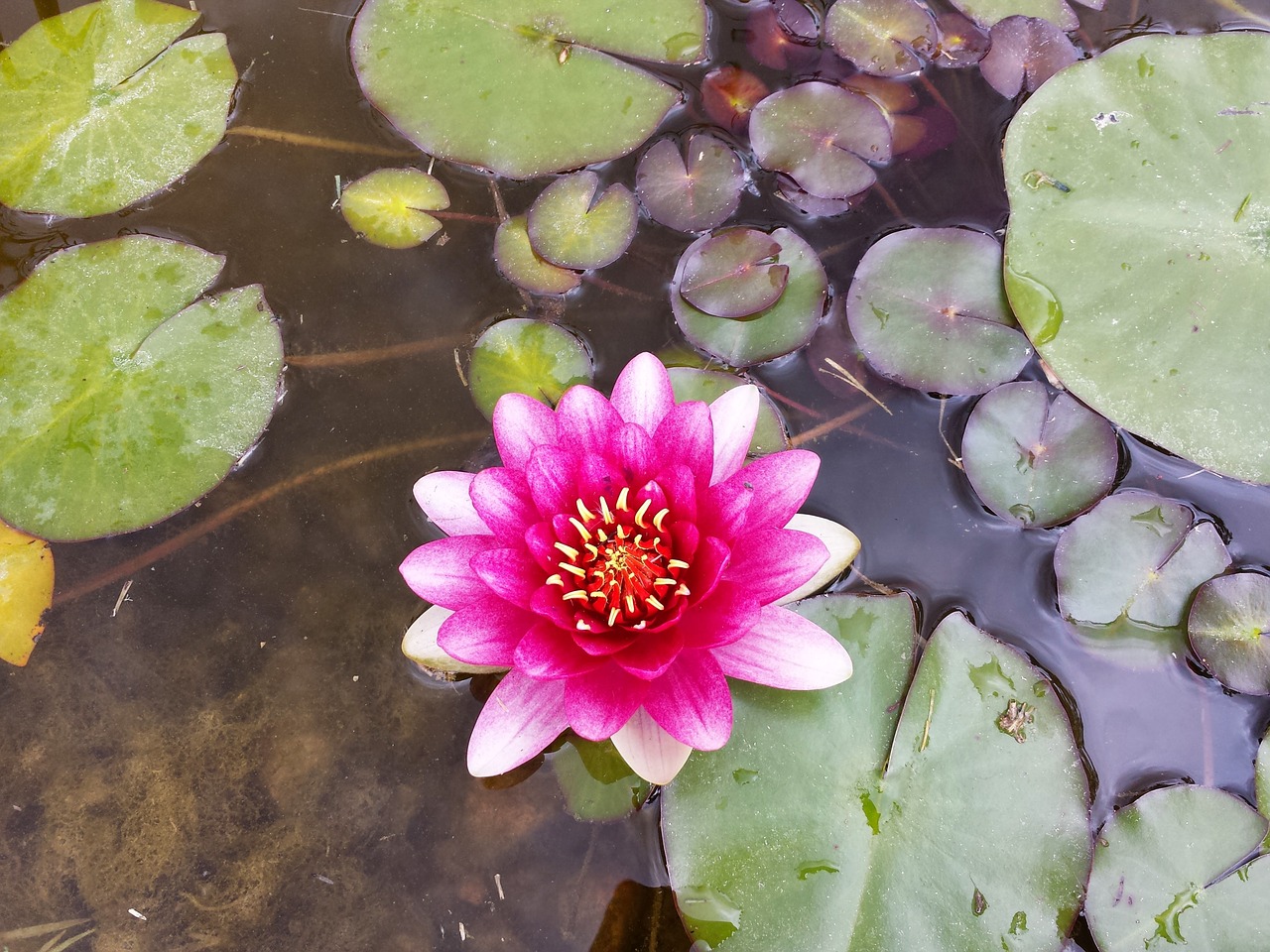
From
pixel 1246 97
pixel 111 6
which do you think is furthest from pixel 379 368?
pixel 1246 97

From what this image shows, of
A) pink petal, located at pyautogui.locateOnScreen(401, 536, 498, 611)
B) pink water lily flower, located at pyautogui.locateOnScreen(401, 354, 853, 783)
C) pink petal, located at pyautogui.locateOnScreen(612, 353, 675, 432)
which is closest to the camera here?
pink water lily flower, located at pyautogui.locateOnScreen(401, 354, 853, 783)

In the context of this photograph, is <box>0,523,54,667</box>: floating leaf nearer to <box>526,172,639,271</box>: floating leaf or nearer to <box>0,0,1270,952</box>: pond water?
<box>0,0,1270,952</box>: pond water

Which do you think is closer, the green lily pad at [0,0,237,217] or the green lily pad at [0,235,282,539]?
the green lily pad at [0,235,282,539]

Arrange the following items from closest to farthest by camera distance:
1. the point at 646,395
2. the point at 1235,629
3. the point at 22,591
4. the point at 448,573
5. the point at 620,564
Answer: the point at 620,564 < the point at 448,573 < the point at 646,395 < the point at 1235,629 < the point at 22,591

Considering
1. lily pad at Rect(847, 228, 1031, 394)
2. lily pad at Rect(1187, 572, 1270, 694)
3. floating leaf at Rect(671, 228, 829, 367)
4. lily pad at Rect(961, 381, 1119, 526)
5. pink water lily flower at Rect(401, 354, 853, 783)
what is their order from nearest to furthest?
pink water lily flower at Rect(401, 354, 853, 783) → lily pad at Rect(1187, 572, 1270, 694) → lily pad at Rect(961, 381, 1119, 526) → lily pad at Rect(847, 228, 1031, 394) → floating leaf at Rect(671, 228, 829, 367)

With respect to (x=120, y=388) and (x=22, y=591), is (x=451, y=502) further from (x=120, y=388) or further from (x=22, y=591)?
(x=22, y=591)

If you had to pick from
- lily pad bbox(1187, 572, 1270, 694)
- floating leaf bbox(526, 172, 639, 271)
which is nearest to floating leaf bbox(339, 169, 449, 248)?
floating leaf bbox(526, 172, 639, 271)

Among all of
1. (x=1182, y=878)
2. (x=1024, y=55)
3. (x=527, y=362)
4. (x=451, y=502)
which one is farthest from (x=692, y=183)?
(x=1182, y=878)

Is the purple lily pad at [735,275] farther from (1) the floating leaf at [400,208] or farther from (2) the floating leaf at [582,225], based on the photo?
(1) the floating leaf at [400,208]
